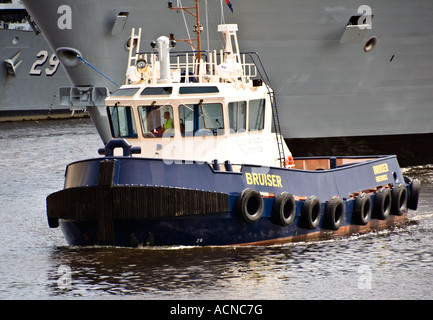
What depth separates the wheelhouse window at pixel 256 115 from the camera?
56.7 ft

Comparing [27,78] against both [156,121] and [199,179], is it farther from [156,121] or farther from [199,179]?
[199,179]

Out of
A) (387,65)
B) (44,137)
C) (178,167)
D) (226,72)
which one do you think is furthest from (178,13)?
(44,137)

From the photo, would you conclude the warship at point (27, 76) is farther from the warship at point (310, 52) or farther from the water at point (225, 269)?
the water at point (225, 269)

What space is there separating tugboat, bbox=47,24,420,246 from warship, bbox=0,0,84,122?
49539 mm

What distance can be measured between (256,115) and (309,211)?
7.16 ft

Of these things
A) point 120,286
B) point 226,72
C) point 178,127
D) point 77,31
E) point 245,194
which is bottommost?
point 120,286

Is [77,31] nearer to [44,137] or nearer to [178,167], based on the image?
[178,167]

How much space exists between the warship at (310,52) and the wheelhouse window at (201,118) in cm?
969

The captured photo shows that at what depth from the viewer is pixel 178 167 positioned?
15.2 m

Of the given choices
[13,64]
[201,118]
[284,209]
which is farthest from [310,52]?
[13,64]

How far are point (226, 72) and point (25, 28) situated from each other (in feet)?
189

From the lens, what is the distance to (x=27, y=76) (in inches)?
2653

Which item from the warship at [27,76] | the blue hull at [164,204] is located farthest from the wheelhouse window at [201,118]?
the warship at [27,76]

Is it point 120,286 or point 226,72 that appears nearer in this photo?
point 120,286
